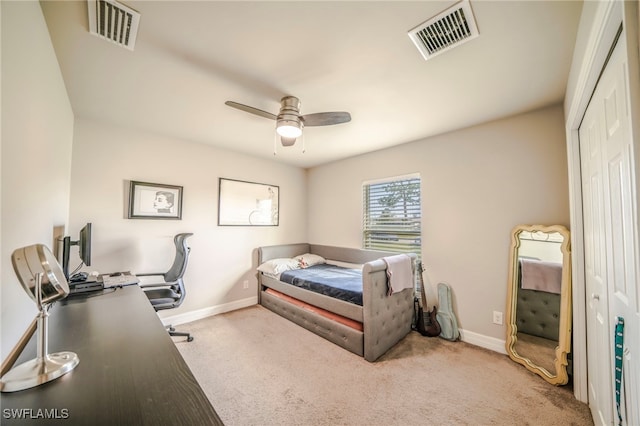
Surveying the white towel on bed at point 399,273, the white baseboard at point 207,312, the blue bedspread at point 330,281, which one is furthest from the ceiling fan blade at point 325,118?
the white baseboard at point 207,312

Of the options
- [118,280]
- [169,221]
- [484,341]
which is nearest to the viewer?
[118,280]

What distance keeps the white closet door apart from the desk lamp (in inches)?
76.7

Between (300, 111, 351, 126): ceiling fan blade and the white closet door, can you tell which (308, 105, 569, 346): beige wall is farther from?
(300, 111, 351, 126): ceiling fan blade

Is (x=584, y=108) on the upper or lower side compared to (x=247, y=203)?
upper

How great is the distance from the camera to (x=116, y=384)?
2.52 ft

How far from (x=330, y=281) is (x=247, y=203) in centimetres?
190

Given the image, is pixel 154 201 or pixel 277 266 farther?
pixel 277 266

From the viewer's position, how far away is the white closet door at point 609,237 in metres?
0.92

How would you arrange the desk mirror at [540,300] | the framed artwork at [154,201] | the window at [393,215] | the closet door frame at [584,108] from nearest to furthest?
the closet door frame at [584,108] → the desk mirror at [540,300] → the framed artwork at [154,201] → the window at [393,215]

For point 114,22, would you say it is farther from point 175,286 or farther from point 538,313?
point 538,313

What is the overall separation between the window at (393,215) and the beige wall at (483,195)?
161mm

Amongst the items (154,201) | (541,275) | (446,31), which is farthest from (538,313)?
(154,201)

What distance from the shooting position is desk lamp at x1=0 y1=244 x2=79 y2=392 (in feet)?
2.52

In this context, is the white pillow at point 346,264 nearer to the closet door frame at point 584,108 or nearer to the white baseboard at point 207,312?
the white baseboard at point 207,312
